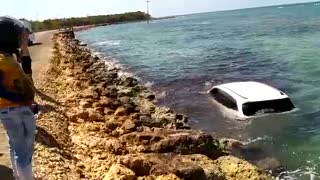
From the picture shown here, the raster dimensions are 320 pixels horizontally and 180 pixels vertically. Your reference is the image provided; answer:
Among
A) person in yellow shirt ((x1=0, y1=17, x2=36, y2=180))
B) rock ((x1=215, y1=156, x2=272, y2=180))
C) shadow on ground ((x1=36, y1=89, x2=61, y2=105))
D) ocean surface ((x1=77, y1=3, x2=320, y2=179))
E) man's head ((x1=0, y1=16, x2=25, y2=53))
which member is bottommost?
ocean surface ((x1=77, y1=3, x2=320, y2=179))

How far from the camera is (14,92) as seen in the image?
4.44m

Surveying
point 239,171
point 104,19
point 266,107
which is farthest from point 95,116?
point 104,19

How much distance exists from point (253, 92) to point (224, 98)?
4.42 feet

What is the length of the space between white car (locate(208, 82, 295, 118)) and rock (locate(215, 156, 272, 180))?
5.38 metres

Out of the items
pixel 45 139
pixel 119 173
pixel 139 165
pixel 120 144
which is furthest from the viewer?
pixel 120 144

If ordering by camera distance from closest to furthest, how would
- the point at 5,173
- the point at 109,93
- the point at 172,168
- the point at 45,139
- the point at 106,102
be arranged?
the point at 5,173
the point at 172,168
the point at 45,139
the point at 106,102
the point at 109,93

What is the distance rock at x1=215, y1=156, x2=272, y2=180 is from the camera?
8.23 meters

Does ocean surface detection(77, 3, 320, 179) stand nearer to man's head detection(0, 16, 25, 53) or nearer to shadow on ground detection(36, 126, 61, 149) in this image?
shadow on ground detection(36, 126, 61, 149)

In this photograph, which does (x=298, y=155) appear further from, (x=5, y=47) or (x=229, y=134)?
(x=5, y=47)

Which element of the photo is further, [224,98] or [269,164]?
[224,98]

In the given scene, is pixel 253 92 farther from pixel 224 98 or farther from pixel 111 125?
pixel 111 125

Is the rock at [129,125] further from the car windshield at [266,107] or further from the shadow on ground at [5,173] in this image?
the shadow on ground at [5,173]

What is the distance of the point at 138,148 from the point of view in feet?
31.1

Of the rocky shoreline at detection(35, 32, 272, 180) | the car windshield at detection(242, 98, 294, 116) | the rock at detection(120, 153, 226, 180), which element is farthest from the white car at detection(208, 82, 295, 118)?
the rock at detection(120, 153, 226, 180)
